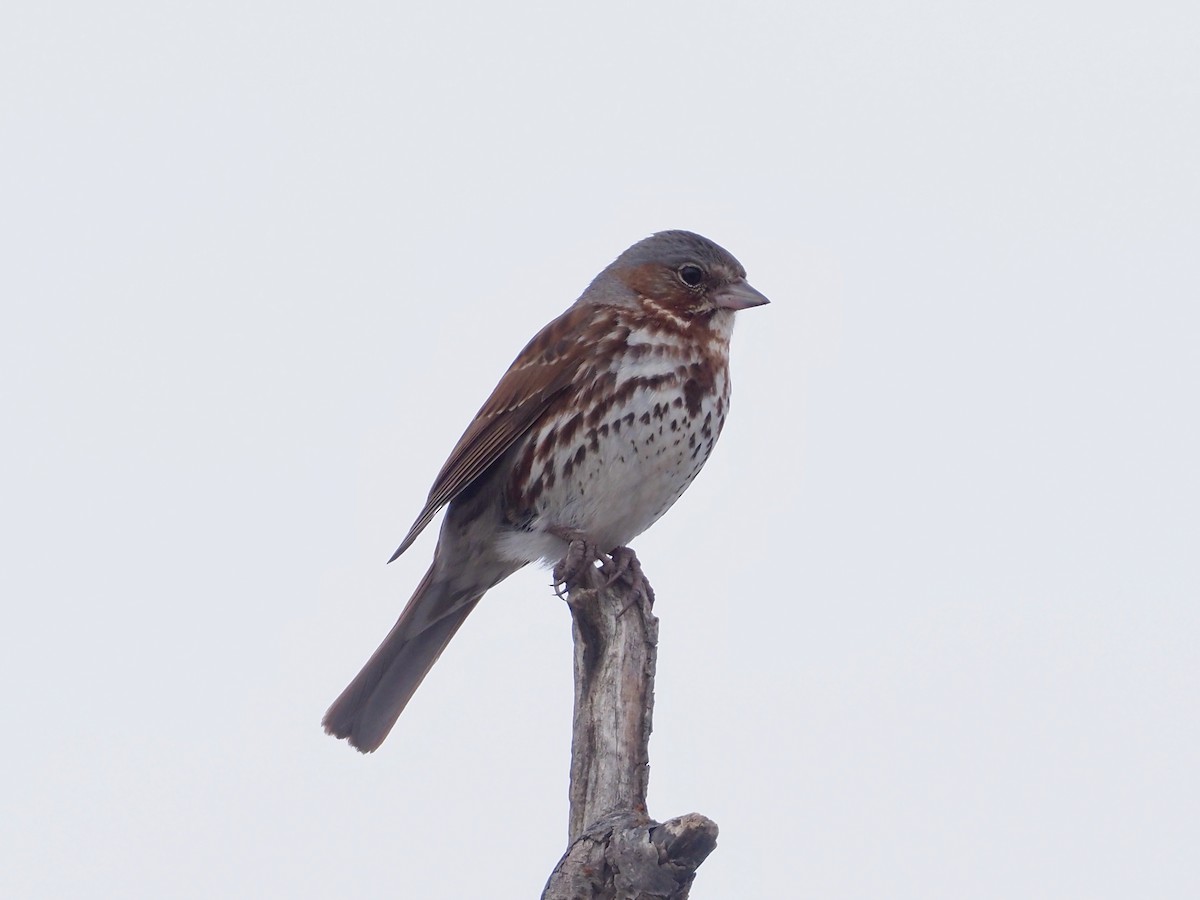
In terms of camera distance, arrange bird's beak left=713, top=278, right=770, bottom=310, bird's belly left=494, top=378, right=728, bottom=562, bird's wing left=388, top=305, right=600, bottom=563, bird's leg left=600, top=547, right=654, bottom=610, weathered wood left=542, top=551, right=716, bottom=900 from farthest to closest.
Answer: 1. bird's beak left=713, top=278, right=770, bottom=310
2. bird's wing left=388, top=305, right=600, bottom=563
3. bird's belly left=494, top=378, right=728, bottom=562
4. bird's leg left=600, top=547, right=654, bottom=610
5. weathered wood left=542, top=551, right=716, bottom=900

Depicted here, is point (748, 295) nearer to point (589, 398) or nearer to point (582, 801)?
point (589, 398)

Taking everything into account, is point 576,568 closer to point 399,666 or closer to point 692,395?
point 692,395

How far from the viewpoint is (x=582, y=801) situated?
633 cm

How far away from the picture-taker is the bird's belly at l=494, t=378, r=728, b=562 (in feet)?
26.8

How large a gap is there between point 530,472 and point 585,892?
2989mm

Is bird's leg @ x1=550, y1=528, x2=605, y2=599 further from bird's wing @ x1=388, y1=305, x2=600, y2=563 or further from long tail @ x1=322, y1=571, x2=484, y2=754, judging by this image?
long tail @ x1=322, y1=571, x2=484, y2=754

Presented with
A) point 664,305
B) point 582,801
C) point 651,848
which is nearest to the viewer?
point 651,848

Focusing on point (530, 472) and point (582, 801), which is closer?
point (582, 801)

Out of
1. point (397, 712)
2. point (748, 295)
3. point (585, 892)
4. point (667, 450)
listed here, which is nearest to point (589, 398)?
point (667, 450)

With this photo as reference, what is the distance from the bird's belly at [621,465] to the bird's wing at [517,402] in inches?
6.8

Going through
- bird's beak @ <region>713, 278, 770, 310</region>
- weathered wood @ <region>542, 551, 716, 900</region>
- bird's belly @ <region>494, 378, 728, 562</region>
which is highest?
bird's beak @ <region>713, 278, 770, 310</region>

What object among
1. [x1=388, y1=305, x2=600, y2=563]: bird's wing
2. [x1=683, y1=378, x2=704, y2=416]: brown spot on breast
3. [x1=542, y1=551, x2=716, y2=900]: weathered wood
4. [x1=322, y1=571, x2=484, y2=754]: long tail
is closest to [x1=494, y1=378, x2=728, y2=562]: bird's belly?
[x1=683, y1=378, x2=704, y2=416]: brown spot on breast

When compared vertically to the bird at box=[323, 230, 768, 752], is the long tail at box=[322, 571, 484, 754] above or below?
below

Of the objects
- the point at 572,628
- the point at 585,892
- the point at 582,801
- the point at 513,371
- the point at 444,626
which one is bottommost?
the point at 585,892
